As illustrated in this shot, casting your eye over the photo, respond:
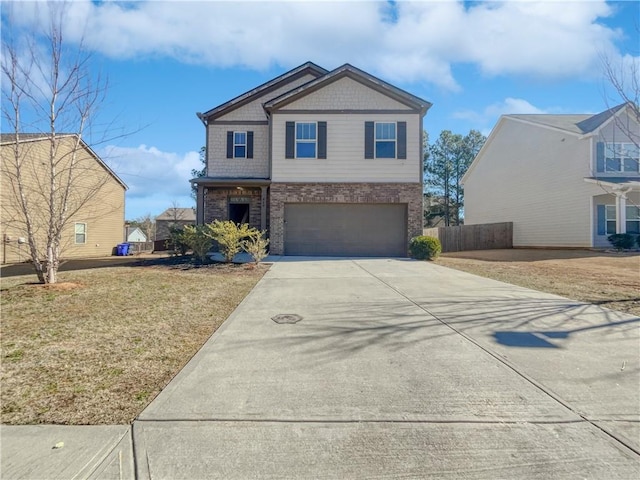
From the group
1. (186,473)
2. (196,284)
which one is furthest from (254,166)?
(186,473)

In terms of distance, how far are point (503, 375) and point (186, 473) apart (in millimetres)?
2938

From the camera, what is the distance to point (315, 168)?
50.1 ft

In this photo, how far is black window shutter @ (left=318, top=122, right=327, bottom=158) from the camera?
50.1ft

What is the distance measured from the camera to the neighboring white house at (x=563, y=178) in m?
18.5

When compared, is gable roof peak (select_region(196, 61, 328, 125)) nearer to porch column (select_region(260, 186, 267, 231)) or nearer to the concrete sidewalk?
porch column (select_region(260, 186, 267, 231))

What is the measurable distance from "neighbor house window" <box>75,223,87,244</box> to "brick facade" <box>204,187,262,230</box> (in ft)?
31.1

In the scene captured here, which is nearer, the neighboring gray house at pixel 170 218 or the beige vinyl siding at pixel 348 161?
the beige vinyl siding at pixel 348 161

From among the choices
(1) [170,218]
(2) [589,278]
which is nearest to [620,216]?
(2) [589,278]

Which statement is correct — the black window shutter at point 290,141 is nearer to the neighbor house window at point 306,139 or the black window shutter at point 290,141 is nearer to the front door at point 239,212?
the neighbor house window at point 306,139

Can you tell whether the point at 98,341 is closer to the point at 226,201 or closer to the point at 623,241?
the point at 226,201

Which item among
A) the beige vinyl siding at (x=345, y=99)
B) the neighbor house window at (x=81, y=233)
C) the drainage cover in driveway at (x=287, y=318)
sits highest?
the beige vinyl siding at (x=345, y=99)

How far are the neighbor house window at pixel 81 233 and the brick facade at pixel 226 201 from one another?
9474 mm

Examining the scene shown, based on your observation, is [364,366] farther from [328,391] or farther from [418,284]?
[418,284]

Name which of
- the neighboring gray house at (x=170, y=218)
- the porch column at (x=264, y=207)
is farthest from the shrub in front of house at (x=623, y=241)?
the neighboring gray house at (x=170, y=218)
